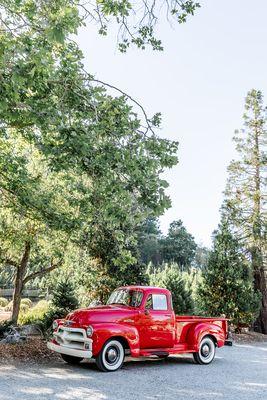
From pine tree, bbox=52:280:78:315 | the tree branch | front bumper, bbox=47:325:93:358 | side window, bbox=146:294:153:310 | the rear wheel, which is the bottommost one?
the rear wheel

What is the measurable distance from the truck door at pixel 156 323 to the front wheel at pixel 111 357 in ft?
2.24

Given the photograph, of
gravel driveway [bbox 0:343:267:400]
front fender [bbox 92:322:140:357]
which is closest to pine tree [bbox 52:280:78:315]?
gravel driveway [bbox 0:343:267:400]

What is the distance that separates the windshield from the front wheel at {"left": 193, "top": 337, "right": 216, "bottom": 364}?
2197 millimetres

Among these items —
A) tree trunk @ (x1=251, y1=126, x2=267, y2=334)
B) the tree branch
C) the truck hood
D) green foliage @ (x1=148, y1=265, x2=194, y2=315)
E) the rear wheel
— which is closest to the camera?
the truck hood

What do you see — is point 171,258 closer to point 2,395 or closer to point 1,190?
point 1,190

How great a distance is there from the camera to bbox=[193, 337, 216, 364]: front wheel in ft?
37.7

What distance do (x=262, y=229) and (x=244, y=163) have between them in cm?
409

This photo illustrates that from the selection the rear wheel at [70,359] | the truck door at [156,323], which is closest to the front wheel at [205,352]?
the truck door at [156,323]

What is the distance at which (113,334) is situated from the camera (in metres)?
9.80

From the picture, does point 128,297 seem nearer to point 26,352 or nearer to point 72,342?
point 72,342

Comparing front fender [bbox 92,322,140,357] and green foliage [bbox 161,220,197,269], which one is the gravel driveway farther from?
green foliage [bbox 161,220,197,269]

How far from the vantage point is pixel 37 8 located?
844 centimetres

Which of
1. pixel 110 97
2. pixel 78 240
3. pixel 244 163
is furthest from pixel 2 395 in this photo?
pixel 244 163

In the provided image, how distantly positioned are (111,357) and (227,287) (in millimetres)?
11205
